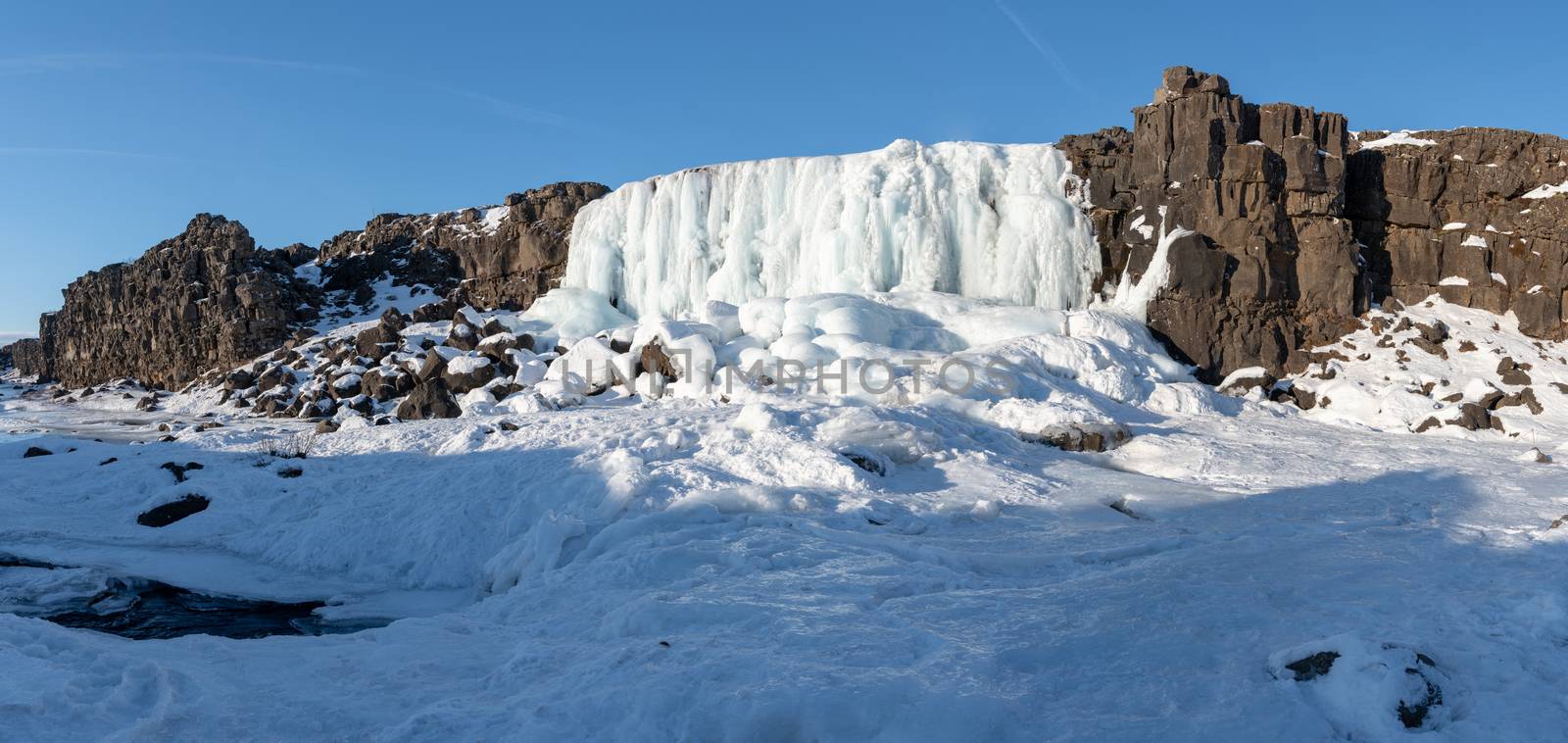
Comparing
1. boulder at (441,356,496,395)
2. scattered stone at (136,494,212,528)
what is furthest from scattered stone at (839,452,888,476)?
boulder at (441,356,496,395)

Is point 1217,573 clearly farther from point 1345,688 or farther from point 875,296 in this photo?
point 875,296

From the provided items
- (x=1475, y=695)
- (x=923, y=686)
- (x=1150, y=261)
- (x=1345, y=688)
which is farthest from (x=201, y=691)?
(x=1150, y=261)

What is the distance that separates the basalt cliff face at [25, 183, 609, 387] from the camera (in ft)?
113

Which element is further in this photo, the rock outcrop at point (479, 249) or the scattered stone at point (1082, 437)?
the rock outcrop at point (479, 249)

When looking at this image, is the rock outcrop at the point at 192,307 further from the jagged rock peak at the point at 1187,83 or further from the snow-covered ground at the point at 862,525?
the jagged rock peak at the point at 1187,83

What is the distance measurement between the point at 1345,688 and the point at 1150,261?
19840 mm

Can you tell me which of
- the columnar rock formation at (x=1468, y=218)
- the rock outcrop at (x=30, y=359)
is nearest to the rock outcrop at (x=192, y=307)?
the rock outcrop at (x=30, y=359)

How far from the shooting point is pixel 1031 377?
18016mm

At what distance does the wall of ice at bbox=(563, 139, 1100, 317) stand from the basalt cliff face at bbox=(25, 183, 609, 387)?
7167 mm

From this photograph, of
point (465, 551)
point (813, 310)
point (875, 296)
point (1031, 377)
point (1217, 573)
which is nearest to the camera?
point (1217, 573)

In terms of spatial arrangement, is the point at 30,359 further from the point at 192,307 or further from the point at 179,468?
the point at 179,468

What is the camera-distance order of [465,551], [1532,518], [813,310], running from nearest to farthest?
1. [1532,518]
2. [465,551]
3. [813,310]

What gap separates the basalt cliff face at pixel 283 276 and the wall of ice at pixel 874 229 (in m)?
7.17

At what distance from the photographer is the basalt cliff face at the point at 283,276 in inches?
1361
